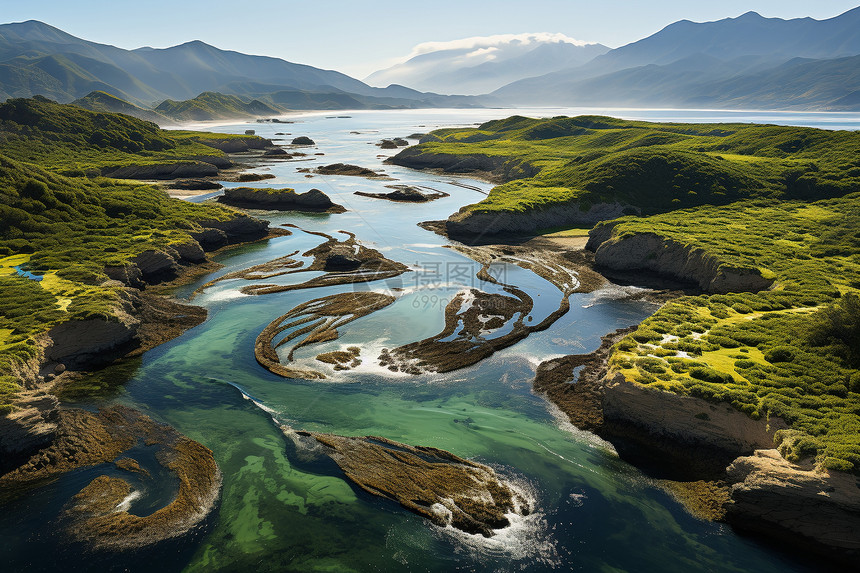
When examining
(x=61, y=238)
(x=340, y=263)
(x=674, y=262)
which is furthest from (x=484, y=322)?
(x=61, y=238)

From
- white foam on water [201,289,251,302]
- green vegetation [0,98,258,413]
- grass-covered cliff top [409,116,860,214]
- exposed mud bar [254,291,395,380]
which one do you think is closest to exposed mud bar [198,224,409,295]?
white foam on water [201,289,251,302]

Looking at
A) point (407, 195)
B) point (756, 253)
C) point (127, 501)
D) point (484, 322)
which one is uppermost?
point (407, 195)

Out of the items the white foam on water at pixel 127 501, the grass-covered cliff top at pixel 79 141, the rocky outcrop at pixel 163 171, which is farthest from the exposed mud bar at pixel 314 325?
the rocky outcrop at pixel 163 171

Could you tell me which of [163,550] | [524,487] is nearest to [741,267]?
[524,487]

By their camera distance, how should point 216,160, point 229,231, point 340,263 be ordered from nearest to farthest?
1. point 340,263
2. point 229,231
3. point 216,160

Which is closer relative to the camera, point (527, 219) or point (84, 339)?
point (84, 339)

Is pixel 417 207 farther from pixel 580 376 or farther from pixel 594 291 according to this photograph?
pixel 580 376

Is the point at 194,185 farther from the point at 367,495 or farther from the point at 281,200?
the point at 367,495
